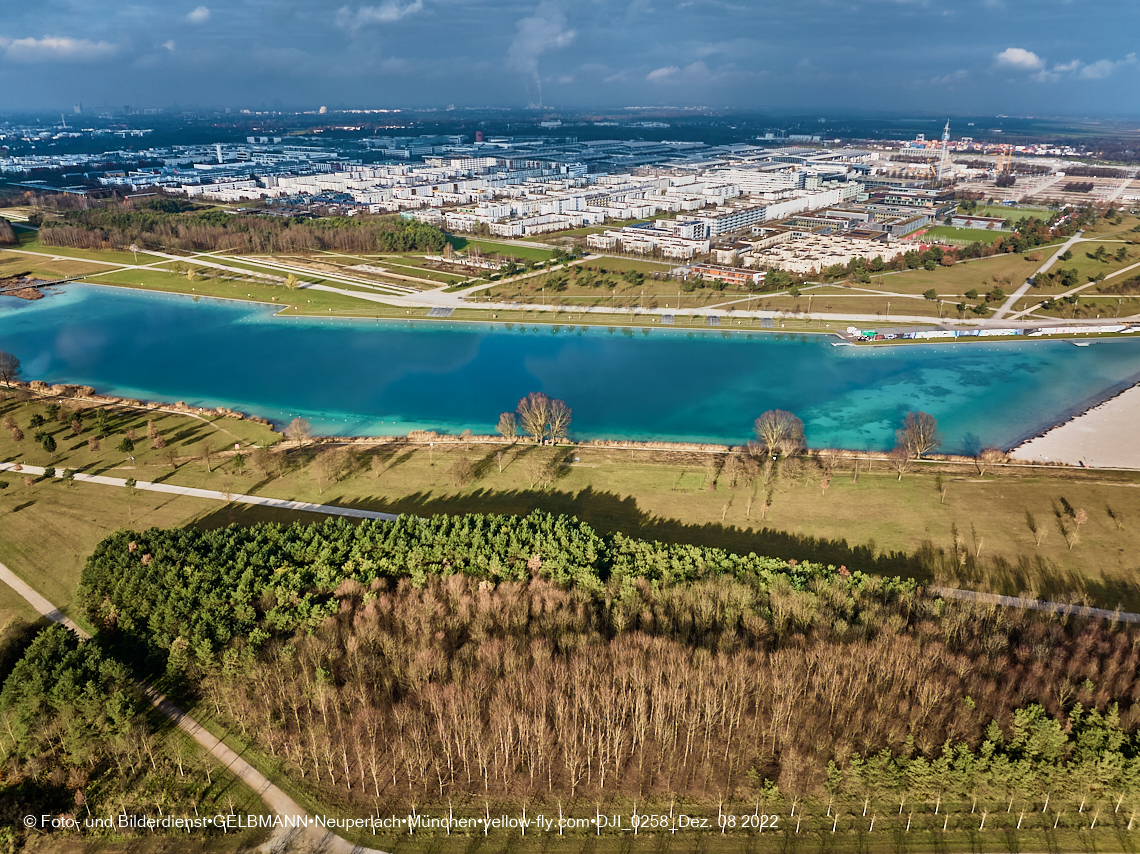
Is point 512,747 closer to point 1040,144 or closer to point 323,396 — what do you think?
point 323,396

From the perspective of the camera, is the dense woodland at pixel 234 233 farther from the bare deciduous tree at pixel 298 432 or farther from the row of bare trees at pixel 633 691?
the row of bare trees at pixel 633 691

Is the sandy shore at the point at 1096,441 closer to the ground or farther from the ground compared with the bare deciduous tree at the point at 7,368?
closer to the ground

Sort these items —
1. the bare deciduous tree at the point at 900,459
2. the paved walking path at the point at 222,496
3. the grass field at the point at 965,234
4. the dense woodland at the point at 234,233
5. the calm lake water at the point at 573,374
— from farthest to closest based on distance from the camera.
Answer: the grass field at the point at 965,234
the dense woodland at the point at 234,233
the calm lake water at the point at 573,374
the bare deciduous tree at the point at 900,459
the paved walking path at the point at 222,496

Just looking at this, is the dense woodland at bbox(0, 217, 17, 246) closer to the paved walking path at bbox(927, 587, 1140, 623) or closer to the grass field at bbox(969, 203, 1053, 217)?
the paved walking path at bbox(927, 587, 1140, 623)

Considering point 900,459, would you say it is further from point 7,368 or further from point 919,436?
point 7,368

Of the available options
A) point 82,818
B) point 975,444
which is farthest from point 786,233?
point 82,818

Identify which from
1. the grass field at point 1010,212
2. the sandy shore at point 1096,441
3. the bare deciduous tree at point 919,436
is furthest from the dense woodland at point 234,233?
the grass field at point 1010,212

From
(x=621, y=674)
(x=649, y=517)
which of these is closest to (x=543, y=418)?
(x=649, y=517)
